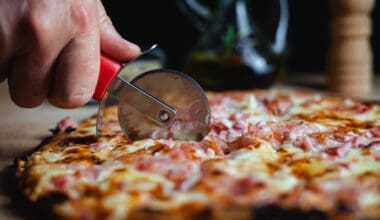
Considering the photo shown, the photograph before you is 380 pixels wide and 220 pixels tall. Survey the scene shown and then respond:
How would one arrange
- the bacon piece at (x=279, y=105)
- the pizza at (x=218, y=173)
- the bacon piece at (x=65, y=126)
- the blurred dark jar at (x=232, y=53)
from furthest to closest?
the blurred dark jar at (x=232, y=53)
the bacon piece at (x=279, y=105)
the bacon piece at (x=65, y=126)
the pizza at (x=218, y=173)

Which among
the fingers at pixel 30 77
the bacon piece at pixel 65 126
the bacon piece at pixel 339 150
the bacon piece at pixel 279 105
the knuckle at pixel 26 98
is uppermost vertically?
the fingers at pixel 30 77

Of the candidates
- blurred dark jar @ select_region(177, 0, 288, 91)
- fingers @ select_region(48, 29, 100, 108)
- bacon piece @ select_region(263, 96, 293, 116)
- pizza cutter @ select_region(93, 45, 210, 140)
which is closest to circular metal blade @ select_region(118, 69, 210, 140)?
pizza cutter @ select_region(93, 45, 210, 140)

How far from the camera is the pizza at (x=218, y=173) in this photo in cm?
81

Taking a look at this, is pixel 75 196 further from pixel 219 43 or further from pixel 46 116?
pixel 219 43

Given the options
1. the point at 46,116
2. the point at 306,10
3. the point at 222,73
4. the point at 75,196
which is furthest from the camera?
the point at 306,10

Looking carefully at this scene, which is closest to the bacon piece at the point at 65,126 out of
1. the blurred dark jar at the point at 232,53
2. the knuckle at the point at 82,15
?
the knuckle at the point at 82,15

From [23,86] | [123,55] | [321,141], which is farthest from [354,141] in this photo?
[23,86]

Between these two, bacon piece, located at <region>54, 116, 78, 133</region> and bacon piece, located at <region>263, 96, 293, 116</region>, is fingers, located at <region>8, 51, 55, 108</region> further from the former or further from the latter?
bacon piece, located at <region>263, 96, 293, 116</region>

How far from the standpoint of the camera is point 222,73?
1971mm

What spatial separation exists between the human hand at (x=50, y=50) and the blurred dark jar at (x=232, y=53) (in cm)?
98

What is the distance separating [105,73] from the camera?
1091 mm

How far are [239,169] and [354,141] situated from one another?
284 millimetres

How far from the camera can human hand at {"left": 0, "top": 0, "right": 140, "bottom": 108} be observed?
3.05 feet

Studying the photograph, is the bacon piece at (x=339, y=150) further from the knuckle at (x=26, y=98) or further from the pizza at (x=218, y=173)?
the knuckle at (x=26, y=98)
